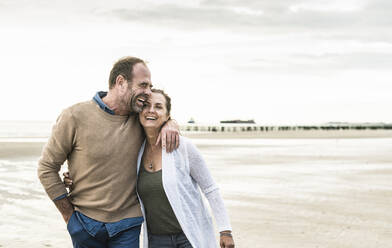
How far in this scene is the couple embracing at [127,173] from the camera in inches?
150

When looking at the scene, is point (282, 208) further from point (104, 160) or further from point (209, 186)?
point (104, 160)

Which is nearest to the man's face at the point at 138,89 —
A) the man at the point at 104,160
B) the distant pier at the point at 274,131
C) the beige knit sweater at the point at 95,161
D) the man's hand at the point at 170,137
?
the man at the point at 104,160

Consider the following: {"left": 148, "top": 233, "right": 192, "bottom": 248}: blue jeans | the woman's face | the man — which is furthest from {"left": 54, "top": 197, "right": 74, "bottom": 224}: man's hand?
the woman's face

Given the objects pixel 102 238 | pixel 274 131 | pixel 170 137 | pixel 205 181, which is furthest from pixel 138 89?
pixel 274 131

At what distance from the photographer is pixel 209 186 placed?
396 cm

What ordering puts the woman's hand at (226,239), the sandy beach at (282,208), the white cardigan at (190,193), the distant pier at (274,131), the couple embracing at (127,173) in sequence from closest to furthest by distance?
the white cardigan at (190,193), the couple embracing at (127,173), the woman's hand at (226,239), the sandy beach at (282,208), the distant pier at (274,131)

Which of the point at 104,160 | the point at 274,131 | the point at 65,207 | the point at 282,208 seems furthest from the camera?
the point at 274,131

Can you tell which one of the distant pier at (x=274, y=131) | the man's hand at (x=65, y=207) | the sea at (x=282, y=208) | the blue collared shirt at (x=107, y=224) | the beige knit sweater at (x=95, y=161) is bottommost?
the distant pier at (x=274, y=131)

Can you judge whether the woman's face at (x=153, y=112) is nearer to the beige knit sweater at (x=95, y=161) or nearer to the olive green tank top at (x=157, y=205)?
the beige knit sweater at (x=95, y=161)

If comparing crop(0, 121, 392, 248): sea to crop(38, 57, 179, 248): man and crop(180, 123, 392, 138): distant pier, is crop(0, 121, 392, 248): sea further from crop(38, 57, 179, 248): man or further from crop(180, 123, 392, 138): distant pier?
crop(180, 123, 392, 138): distant pier

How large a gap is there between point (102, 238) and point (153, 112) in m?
1.09

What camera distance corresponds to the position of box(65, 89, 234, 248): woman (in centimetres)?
374

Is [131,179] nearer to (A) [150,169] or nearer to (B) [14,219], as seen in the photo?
(A) [150,169]

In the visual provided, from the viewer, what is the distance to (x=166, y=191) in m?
3.70
